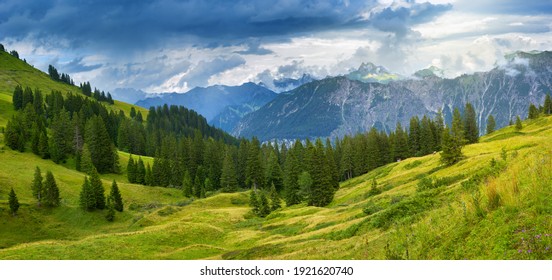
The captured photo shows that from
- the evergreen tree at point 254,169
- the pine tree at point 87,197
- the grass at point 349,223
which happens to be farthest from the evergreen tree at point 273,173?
the pine tree at point 87,197

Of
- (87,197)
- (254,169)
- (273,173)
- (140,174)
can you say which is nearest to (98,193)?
(87,197)

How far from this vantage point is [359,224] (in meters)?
25.7

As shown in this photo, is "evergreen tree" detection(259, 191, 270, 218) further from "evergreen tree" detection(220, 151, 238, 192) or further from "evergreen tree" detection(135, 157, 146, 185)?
"evergreen tree" detection(135, 157, 146, 185)

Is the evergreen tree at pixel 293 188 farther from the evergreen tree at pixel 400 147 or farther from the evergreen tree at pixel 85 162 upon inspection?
the evergreen tree at pixel 85 162

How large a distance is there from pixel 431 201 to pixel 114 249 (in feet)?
104

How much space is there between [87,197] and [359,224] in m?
66.1

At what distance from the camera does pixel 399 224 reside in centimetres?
1955

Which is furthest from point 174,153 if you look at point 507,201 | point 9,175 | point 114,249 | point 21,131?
point 507,201

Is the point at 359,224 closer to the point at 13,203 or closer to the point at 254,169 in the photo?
the point at 13,203

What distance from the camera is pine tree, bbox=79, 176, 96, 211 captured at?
7600cm

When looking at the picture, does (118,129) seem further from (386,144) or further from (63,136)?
(386,144)

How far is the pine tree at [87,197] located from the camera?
76000 mm

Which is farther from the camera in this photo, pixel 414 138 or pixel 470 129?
pixel 470 129
